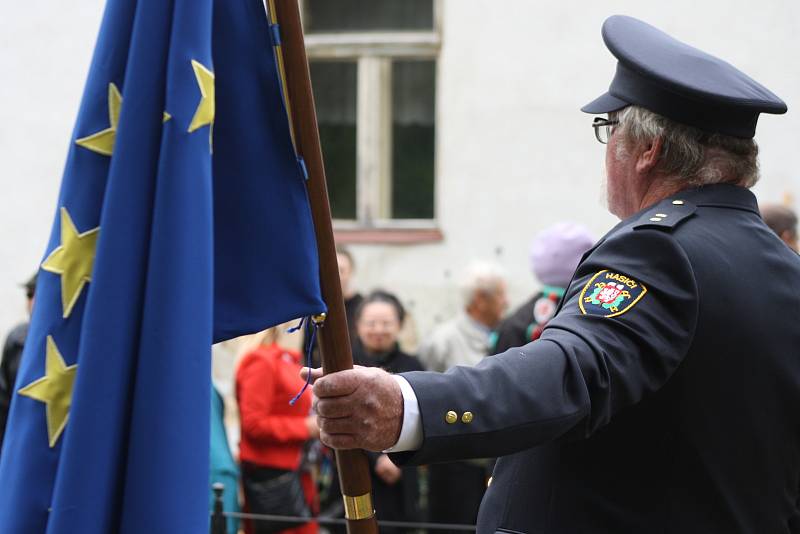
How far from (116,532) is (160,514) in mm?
108

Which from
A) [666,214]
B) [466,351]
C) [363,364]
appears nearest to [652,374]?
[666,214]

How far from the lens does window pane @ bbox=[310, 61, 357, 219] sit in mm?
9234

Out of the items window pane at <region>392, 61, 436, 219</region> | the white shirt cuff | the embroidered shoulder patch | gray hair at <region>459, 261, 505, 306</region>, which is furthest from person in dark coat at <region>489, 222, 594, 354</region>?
the white shirt cuff

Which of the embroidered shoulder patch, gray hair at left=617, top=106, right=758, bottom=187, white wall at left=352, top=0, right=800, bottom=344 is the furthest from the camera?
white wall at left=352, top=0, right=800, bottom=344

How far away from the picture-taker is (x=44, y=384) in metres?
2.13

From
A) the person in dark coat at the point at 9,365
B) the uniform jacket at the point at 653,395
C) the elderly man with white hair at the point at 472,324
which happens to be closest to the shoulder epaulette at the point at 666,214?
the uniform jacket at the point at 653,395

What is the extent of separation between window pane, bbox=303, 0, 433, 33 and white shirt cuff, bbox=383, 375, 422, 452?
23.8 ft

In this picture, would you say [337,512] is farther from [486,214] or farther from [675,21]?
[675,21]

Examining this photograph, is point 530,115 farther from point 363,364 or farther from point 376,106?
point 363,364

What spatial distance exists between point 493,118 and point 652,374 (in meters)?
6.47

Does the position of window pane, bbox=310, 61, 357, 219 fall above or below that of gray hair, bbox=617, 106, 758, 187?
above

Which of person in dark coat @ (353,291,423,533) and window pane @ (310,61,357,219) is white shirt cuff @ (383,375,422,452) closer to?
person in dark coat @ (353,291,423,533)

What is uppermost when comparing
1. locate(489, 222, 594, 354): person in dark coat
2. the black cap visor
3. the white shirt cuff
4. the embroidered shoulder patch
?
locate(489, 222, 594, 354): person in dark coat

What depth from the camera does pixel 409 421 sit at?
2098 millimetres
